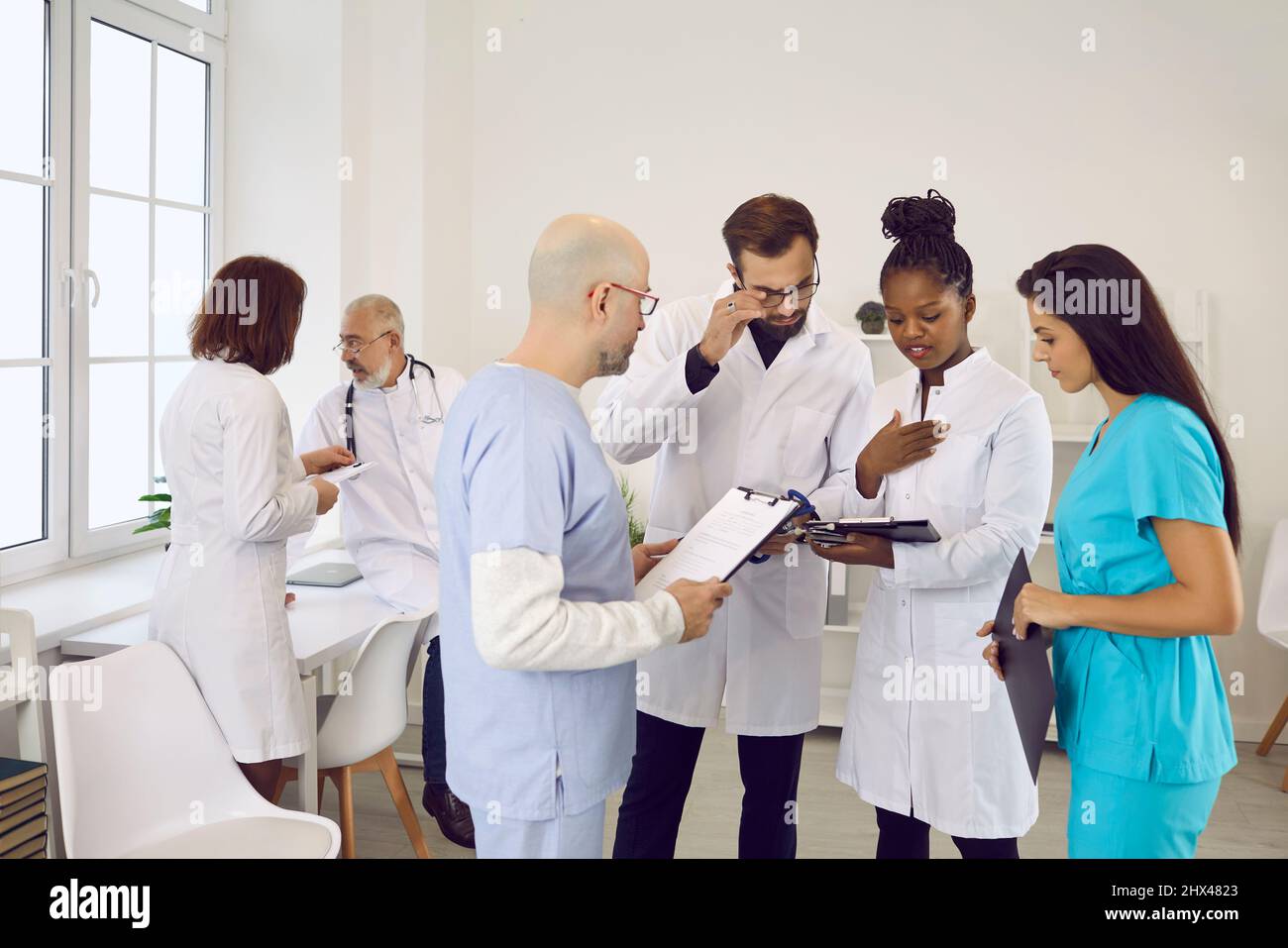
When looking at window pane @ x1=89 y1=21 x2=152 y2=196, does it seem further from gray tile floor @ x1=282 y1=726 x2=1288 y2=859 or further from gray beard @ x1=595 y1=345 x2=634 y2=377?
gray beard @ x1=595 y1=345 x2=634 y2=377

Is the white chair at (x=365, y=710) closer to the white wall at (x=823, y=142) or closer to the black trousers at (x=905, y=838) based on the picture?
the black trousers at (x=905, y=838)

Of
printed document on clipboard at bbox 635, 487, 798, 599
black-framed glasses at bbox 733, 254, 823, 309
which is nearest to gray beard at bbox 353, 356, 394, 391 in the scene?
black-framed glasses at bbox 733, 254, 823, 309

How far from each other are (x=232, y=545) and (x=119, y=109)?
1926 millimetres

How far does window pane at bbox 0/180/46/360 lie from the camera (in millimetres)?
3092

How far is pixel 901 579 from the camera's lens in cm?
206

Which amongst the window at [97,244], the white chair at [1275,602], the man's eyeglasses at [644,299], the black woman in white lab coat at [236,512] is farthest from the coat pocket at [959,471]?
A: the window at [97,244]

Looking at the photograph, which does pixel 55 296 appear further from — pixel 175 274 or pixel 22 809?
pixel 22 809

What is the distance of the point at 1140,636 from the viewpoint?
5.38 ft

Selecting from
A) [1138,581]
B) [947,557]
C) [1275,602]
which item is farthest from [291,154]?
[1275,602]

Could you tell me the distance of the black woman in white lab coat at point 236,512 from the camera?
2.33 m

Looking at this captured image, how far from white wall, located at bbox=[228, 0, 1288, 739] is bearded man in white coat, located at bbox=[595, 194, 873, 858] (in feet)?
6.95
